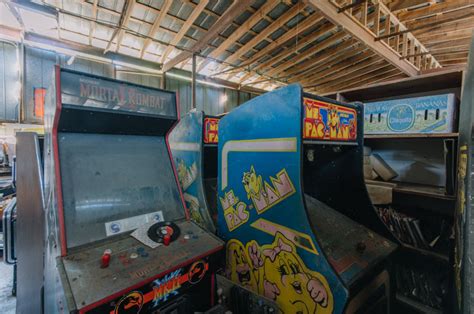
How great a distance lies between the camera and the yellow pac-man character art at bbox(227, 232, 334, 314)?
119cm

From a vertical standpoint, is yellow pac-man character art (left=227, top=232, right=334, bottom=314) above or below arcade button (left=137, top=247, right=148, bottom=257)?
below

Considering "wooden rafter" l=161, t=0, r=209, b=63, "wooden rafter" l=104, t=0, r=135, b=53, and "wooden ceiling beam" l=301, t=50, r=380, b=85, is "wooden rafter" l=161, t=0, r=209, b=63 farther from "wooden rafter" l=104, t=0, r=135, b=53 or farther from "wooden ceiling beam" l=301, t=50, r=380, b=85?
"wooden ceiling beam" l=301, t=50, r=380, b=85

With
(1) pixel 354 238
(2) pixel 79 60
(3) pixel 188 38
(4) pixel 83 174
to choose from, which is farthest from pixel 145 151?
(2) pixel 79 60

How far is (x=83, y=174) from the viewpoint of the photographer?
1321 mm

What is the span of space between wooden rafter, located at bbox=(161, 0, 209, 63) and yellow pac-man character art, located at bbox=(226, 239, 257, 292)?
339 cm

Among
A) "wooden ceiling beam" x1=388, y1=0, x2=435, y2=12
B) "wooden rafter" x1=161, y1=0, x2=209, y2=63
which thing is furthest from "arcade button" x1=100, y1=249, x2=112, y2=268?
"wooden ceiling beam" x1=388, y1=0, x2=435, y2=12

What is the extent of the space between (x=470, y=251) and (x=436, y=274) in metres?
Answer: 1.89

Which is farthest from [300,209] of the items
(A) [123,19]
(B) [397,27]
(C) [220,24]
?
(B) [397,27]

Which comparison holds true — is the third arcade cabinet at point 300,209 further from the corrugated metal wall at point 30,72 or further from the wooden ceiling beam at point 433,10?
the wooden ceiling beam at point 433,10

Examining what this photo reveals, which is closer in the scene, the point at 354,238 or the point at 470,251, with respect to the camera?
the point at 470,251

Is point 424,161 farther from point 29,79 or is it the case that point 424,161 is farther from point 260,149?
point 29,79

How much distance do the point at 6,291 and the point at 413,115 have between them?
4410mm

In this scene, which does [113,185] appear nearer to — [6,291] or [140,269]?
[140,269]

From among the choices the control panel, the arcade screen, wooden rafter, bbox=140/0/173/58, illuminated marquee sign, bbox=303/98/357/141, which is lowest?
the control panel
